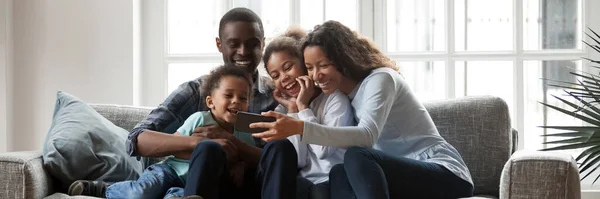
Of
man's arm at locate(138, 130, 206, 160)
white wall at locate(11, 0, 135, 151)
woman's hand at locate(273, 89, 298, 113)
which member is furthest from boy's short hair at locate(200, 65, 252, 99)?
white wall at locate(11, 0, 135, 151)

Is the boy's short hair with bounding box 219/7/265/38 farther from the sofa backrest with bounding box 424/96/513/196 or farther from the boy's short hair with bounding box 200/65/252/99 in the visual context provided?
the sofa backrest with bounding box 424/96/513/196

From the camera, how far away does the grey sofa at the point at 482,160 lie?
2.48m

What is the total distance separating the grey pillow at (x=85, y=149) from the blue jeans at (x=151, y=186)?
18cm

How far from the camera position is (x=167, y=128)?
10.2 ft

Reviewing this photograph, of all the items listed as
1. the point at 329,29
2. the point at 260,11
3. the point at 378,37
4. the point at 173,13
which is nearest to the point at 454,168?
the point at 329,29

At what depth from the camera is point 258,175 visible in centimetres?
278

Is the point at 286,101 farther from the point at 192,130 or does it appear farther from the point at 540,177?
the point at 540,177

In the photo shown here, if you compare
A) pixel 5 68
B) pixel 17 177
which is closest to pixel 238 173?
pixel 17 177

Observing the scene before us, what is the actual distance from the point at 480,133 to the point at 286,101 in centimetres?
69

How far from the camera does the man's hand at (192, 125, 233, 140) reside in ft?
9.62

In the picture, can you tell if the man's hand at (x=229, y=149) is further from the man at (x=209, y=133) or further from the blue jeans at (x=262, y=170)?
the blue jeans at (x=262, y=170)

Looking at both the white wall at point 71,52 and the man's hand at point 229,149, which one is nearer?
the man's hand at point 229,149

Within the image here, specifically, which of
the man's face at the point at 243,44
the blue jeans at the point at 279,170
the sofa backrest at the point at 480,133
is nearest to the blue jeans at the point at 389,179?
the blue jeans at the point at 279,170

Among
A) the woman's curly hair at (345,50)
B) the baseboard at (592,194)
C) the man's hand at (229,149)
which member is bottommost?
the baseboard at (592,194)
